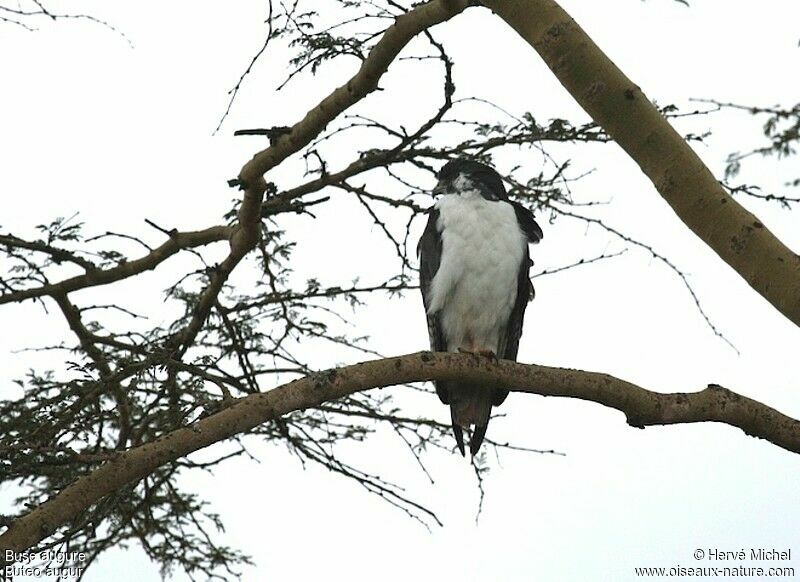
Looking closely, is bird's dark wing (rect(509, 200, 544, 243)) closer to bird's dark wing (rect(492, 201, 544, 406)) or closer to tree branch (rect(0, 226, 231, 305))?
bird's dark wing (rect(492, 201, 544, 406))

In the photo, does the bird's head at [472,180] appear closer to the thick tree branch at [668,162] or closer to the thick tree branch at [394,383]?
the thick tree branch at [394,383]

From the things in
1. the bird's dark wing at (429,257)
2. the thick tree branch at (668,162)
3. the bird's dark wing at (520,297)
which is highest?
the bird's dark wing at (429,257)

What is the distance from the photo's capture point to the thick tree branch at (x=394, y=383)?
3.10m

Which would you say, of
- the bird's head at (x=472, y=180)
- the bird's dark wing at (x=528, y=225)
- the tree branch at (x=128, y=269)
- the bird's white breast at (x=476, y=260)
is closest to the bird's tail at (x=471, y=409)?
the bird's white breast at (x=476, y=260)

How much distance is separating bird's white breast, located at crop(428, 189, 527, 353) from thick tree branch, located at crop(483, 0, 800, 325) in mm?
2166

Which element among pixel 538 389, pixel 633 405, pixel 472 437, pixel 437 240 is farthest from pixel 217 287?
pixel 633 405

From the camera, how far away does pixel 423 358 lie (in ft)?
12.2

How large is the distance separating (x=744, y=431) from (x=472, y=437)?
6.67 ft

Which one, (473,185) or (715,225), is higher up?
(473,185)

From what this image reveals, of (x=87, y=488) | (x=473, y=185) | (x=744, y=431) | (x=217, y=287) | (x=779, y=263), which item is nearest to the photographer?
(x=779, y=263)

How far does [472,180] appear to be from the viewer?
5273 millimetres

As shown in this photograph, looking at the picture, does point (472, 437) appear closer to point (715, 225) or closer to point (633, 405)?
point (633, 405)

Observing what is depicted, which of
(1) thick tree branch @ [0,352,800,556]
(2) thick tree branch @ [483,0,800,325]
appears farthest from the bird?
(2) thick tree branch @ [483,0,800,325]

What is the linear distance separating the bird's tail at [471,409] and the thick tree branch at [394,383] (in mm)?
1567
